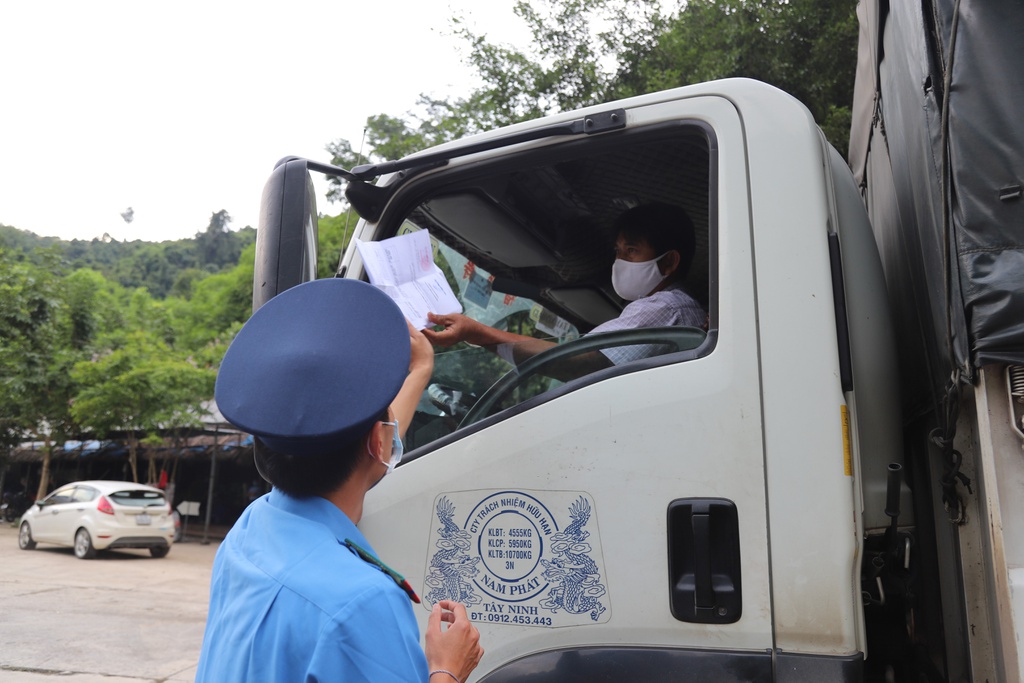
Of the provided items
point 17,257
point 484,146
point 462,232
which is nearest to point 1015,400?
point 484,146

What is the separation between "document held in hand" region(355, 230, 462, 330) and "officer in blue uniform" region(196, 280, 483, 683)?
85cm

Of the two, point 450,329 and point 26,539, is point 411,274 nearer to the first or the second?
point 450,329

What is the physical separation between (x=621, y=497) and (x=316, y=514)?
750mm

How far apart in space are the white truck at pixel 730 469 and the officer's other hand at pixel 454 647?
44cm

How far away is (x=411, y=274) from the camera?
84.3 inches

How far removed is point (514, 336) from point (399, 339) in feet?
3.79

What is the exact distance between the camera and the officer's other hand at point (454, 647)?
1246 millimetres

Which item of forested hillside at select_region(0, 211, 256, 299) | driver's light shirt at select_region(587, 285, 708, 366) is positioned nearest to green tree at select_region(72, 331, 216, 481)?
driver's light shirt at select_region(587, 285, 708, 366)

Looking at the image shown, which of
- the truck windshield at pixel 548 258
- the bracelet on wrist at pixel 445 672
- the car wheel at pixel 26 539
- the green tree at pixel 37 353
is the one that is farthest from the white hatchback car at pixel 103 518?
the bracelet on wrist at pixel 445 672

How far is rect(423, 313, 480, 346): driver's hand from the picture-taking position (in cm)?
211

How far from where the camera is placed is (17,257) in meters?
23.6

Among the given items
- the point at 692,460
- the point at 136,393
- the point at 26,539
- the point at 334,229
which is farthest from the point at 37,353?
the point at 692,460

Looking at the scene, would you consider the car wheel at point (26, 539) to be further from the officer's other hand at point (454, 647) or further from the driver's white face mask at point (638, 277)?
the officer's other hand at point (454, 647)

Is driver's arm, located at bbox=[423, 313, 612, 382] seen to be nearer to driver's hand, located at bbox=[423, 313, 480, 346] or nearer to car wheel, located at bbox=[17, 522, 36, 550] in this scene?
driver's hand, located at bbox=[423, 313, 480, 346]
